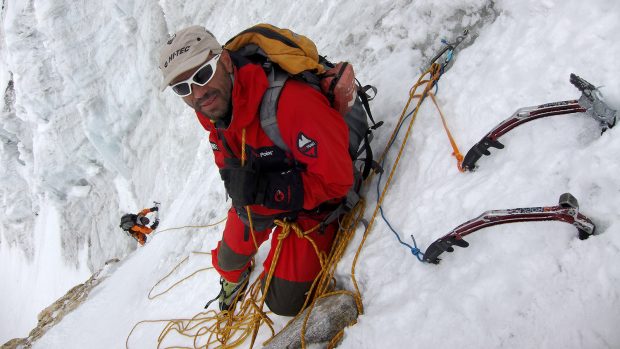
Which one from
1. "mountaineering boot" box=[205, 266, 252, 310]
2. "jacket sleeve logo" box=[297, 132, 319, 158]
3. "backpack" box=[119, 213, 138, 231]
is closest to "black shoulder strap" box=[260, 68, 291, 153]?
"jacket sleeve logo" box=[297, 132, 319, 158]

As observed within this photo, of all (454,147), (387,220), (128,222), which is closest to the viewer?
(454,147)

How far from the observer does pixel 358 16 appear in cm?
441

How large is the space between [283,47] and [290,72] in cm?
19

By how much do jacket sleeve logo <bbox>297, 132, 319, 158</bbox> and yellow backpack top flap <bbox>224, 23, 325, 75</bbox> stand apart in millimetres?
395

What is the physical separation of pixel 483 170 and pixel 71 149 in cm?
1442

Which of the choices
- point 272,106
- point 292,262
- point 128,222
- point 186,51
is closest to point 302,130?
point 272,106

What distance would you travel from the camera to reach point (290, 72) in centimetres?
Answer: 237

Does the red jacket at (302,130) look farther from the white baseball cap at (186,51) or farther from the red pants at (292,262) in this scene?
the red pants at (292,262)

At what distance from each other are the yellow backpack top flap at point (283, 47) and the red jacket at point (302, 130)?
0.34 ft

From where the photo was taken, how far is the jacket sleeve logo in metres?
2.24

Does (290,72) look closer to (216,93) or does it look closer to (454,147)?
(216,93)

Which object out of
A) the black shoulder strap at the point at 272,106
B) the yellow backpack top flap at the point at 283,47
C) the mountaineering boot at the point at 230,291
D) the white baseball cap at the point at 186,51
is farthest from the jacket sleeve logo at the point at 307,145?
the mountaineering boot at the point at 230,291

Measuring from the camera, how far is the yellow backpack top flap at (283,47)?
7.80 feet

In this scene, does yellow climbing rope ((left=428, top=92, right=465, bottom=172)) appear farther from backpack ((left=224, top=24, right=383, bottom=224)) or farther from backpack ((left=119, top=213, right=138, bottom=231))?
backpack ((left=119, top=213, right=138, bottom=231))
